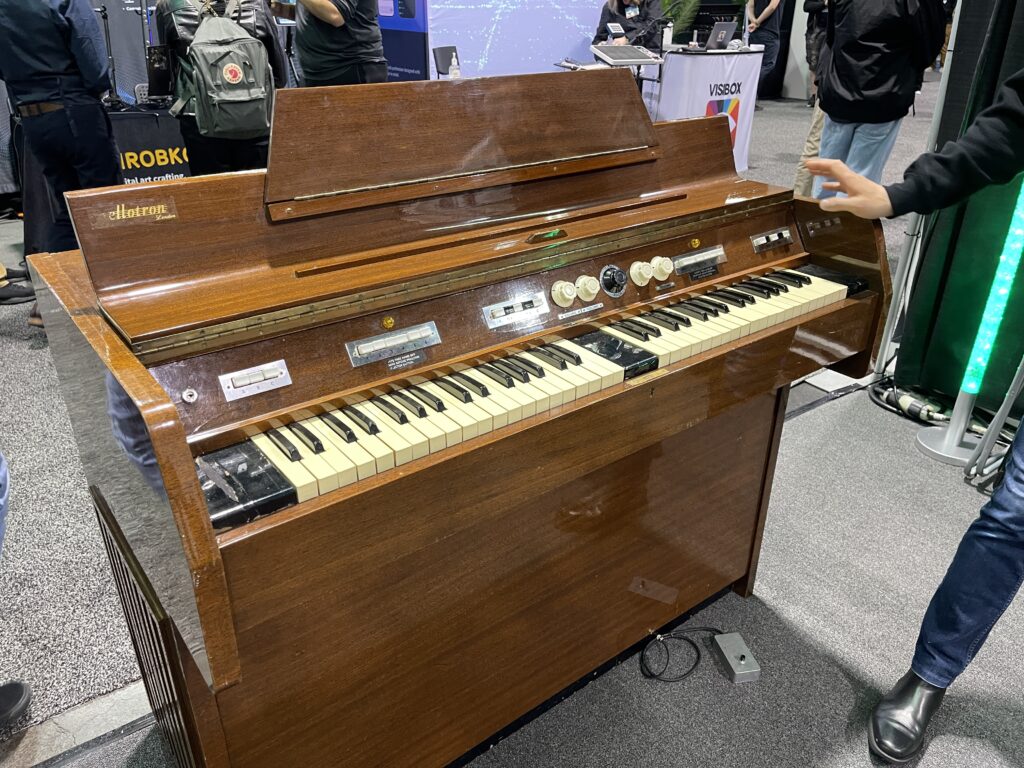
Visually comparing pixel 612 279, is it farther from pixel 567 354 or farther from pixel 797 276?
pixel 797 276

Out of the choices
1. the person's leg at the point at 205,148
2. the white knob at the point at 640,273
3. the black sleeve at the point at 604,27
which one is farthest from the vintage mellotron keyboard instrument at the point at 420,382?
the black sleeve at the point at 604,27

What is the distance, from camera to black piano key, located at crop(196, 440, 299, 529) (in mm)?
982

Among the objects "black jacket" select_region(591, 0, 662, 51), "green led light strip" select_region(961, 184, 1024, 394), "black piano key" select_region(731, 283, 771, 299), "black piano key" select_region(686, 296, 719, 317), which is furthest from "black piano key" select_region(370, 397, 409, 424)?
"black jacket" select_region(591, 0, 662, 51)

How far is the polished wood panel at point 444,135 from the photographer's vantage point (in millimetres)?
1335

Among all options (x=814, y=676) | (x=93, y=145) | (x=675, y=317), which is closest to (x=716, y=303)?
(x=675, y=317)

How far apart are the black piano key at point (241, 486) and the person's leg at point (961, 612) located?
4.52 ft

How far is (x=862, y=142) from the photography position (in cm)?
368

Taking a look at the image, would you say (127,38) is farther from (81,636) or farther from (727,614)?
(727,614)

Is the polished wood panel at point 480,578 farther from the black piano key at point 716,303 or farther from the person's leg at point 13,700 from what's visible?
the person's leg at point 13,700

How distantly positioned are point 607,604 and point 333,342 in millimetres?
1020

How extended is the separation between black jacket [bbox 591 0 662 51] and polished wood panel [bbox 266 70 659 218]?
212 inches

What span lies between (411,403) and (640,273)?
0.61m

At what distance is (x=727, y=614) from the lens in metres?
2.19

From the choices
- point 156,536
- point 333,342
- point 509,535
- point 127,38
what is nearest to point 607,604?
point 509,535
